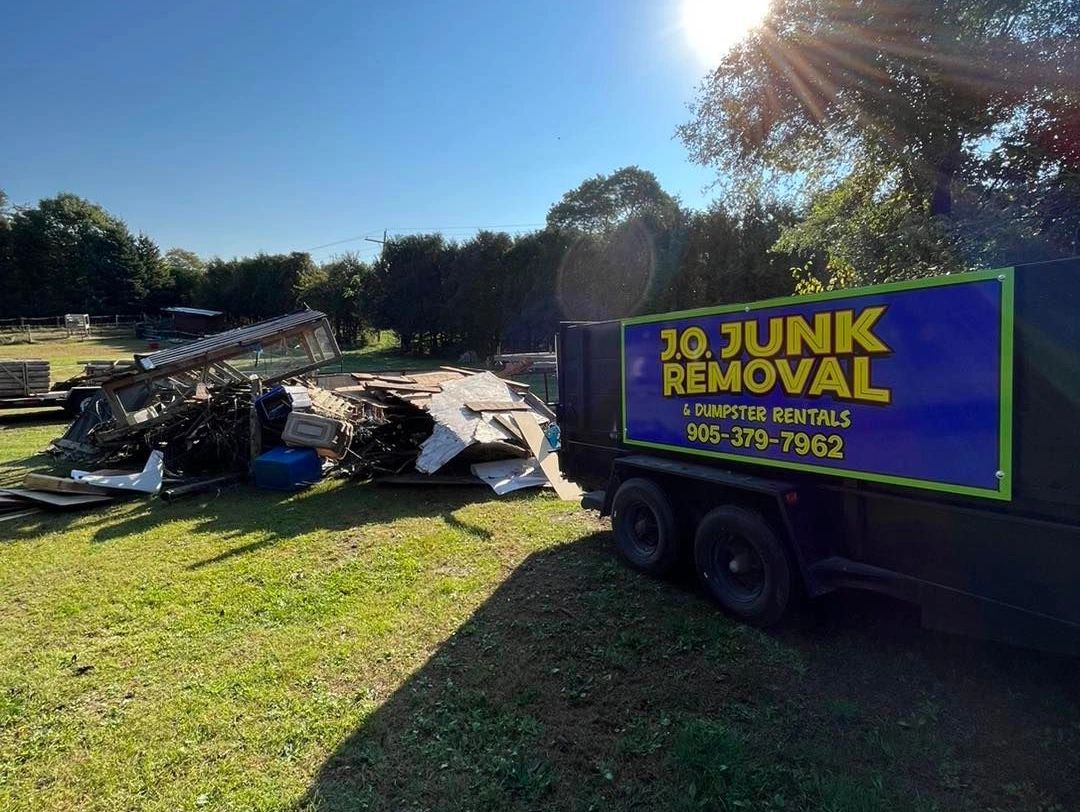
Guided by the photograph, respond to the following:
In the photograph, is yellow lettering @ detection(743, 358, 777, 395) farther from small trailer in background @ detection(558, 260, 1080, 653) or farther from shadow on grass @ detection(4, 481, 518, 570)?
shadow on grass @ detection(4, 481, 518, 570)

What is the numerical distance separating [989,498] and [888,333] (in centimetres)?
96

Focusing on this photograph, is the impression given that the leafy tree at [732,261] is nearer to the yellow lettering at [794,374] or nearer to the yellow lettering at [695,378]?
the yellow lettering at [695,378]

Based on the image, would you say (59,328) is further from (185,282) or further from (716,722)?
(716,722)

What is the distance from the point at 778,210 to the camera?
22.8 metres

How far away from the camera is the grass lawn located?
2652 mm

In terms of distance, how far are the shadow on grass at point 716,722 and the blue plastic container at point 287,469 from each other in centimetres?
552

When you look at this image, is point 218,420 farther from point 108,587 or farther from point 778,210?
point 778,210

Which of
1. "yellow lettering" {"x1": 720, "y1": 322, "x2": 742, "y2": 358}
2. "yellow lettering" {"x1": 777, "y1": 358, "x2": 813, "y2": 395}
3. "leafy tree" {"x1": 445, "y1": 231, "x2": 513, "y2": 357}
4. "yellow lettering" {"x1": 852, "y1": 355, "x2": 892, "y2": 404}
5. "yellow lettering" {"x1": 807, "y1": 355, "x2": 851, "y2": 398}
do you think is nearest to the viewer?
"yellow lettering" {"x1": 852, "y1": 355, "x2": 892, "y2": 404}

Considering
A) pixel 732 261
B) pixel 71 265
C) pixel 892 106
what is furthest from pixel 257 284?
pixel 892 106

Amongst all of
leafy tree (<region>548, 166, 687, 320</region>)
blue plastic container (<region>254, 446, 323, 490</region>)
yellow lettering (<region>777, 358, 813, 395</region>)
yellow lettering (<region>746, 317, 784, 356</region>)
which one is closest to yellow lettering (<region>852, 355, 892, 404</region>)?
yellow lettering (<region>777, 358, 813, 395</region>)

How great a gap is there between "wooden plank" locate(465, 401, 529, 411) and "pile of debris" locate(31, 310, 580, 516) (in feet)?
0.07

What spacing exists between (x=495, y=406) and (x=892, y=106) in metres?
7.60

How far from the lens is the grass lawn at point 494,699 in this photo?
8.70ft

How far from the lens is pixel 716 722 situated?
304 centimetres
